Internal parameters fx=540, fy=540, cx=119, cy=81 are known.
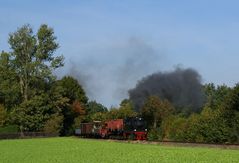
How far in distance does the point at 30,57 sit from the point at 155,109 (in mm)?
28493

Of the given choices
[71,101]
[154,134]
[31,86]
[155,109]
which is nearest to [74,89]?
[71,101]

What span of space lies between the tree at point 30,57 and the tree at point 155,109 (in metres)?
21.7

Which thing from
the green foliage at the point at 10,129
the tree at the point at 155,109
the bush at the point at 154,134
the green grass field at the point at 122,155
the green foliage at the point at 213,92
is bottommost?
the green grass field at the point at 122,155

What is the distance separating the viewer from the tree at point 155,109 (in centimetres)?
6888

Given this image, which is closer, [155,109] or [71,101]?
[155,109]

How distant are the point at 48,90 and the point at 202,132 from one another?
4576cm

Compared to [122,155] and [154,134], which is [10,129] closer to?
[154,134]

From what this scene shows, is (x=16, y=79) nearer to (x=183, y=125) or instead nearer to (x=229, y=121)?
(x=183, y=125)

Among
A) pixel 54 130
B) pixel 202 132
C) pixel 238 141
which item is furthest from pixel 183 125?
pixel 54 130

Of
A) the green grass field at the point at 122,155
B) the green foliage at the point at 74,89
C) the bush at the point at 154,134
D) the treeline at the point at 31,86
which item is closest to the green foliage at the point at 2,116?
the treeline at the point at 31,86

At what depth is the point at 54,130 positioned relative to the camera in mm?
88938

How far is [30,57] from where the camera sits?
92.2 metres

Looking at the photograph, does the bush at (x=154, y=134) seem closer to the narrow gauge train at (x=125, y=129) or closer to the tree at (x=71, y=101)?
the narrow gauge train at (x=125, y=129)

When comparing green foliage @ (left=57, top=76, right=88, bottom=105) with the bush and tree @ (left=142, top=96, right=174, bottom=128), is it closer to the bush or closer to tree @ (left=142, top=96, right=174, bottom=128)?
tree @ (left=142, top=96, right=174, bottom=128)
